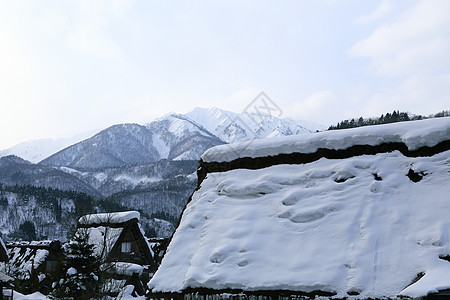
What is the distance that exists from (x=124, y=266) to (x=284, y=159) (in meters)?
19.6

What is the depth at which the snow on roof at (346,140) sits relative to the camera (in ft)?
31.9

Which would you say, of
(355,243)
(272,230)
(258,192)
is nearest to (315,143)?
(258,192)

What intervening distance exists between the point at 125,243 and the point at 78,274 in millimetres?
11817

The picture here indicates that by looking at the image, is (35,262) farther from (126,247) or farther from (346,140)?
(346,140)

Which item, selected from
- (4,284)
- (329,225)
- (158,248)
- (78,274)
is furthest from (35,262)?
(329,225)

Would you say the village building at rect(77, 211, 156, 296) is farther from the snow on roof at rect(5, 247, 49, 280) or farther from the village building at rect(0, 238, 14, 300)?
the snow on roof at rect(5, 247, 49, 280)

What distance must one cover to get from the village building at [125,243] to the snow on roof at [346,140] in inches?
666

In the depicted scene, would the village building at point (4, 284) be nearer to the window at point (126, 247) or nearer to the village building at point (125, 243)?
the village building at point (125, 243)

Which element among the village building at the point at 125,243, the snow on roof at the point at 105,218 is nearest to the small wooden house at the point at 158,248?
the village building at the point at 125,243

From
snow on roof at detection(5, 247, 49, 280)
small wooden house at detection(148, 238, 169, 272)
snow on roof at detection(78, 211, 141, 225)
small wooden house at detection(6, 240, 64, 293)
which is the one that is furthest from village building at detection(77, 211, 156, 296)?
snow on roof at detection(5, 247, 49, 280)

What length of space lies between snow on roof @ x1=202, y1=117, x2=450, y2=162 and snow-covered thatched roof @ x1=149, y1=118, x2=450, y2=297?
0.03m

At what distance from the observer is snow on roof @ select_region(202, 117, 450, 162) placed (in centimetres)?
973

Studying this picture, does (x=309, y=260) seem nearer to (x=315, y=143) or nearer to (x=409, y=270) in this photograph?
(x=409, y=270)

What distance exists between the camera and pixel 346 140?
35.4ft
